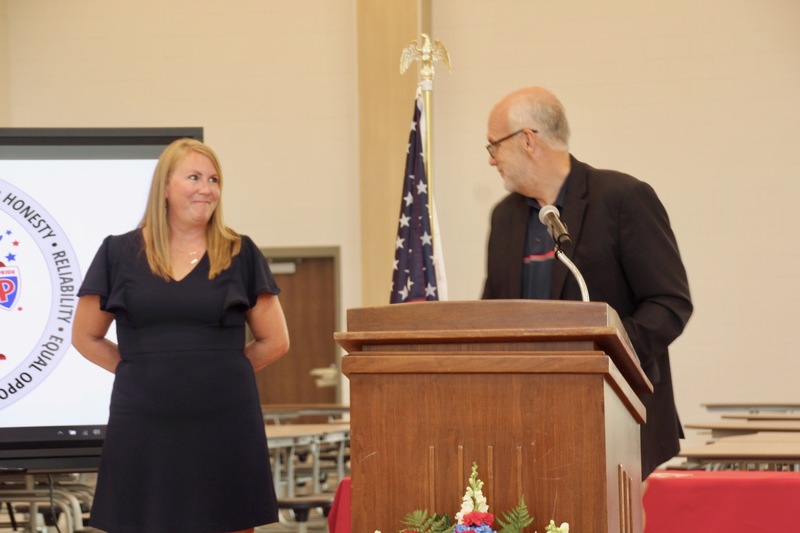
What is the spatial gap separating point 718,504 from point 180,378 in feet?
6.71

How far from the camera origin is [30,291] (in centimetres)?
357

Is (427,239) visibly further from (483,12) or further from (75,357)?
(483,12)

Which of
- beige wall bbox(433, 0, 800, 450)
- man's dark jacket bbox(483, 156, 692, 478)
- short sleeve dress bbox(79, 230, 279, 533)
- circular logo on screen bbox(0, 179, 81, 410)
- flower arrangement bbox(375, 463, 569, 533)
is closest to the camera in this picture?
flower arrangement bbox(375, 463, 569, 533)

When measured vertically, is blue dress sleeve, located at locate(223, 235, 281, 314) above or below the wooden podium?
above

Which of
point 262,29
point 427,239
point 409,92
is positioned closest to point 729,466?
point 427,239

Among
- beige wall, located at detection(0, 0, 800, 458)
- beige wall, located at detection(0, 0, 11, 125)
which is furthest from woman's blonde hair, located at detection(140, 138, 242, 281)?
beige wall, located at detection(0, 0, 11, 125)

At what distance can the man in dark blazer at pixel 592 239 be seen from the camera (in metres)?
2.46

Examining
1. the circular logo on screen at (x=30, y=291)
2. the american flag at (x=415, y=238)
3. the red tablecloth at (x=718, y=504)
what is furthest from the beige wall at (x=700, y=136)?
the circular logo on screen at (x=30, y=291)

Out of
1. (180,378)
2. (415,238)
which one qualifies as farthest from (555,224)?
(415,238)

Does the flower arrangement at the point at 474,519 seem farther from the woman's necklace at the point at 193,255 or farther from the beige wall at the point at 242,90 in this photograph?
the beige wall at the point at 242,90

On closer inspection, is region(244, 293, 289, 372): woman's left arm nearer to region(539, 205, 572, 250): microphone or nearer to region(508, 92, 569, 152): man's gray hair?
region(508, 92, 569, 152): man's gray hair

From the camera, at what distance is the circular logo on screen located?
3568 mm

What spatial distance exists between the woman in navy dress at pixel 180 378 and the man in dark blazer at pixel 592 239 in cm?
70

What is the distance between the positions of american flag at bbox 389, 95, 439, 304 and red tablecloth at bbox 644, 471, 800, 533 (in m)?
3.24
